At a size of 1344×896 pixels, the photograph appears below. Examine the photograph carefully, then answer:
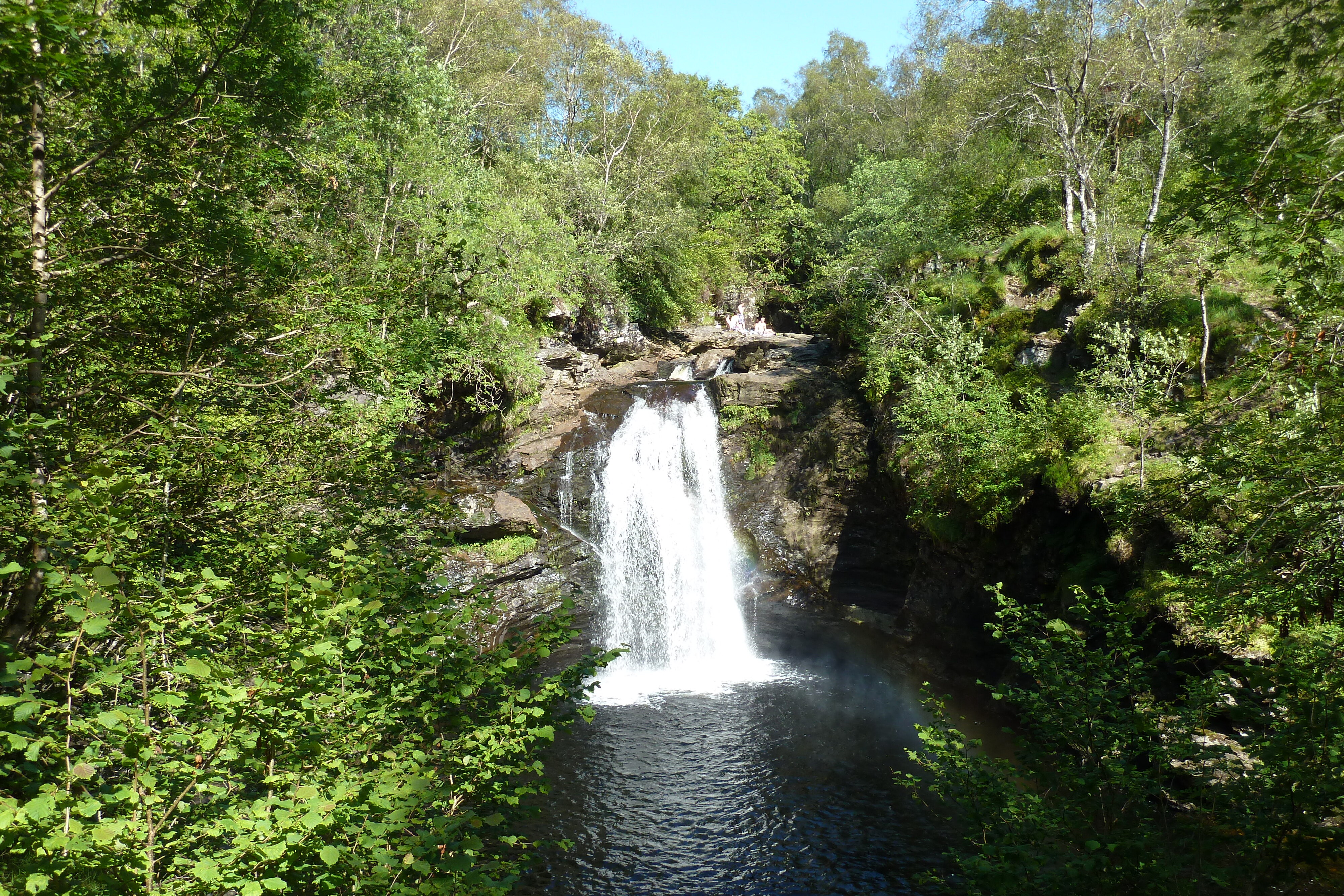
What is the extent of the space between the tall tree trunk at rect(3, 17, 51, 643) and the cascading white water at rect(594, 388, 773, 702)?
11.3 metres

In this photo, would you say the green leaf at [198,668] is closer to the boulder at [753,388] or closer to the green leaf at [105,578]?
the green leaf at [105,578]

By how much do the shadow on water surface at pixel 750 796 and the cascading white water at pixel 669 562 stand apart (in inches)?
67.0

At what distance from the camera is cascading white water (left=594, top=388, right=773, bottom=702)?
50.8 ft

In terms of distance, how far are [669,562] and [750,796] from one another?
764 cm

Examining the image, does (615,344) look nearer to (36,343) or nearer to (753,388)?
(753,388)

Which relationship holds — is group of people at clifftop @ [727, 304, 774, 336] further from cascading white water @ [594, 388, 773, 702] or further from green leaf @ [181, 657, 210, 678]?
green leaf @ [181, 657, 210, 678]

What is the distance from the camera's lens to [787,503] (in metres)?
18.5

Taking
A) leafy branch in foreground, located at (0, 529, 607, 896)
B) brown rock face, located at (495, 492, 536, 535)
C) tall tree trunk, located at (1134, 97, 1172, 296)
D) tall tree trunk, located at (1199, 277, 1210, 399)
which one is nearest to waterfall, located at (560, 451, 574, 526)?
brown rock face, located at (495, 492, 536, 535)

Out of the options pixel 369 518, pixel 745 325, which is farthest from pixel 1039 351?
pixel 745 325

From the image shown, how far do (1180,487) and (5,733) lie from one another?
7.40 m

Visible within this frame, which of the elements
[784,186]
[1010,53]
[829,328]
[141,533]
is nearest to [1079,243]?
[1010,53]

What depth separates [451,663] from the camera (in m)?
4.54

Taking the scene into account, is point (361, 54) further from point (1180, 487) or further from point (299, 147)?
point (1180, 487)

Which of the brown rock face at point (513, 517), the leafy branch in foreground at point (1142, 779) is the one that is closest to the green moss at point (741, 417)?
the brown rock face at point (513, 517)
